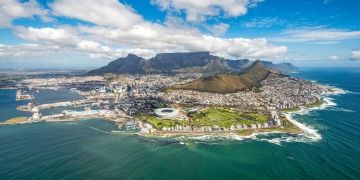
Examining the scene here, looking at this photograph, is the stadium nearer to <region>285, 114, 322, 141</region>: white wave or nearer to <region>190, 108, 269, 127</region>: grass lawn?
<region>190, 108, 269, 127</region>: grass lawn

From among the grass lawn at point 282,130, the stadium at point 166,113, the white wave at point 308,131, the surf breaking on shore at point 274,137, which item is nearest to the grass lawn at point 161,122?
the stadium at point 166,113

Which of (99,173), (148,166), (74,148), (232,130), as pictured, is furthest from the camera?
(232,130)

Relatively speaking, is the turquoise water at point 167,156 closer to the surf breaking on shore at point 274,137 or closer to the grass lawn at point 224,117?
the surf breaking on shore at point 274,137

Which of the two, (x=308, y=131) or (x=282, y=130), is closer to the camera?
(x=308, y=131)

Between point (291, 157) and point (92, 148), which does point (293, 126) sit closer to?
point (291, 157)

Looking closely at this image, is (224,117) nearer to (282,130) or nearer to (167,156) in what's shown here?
(282,130)

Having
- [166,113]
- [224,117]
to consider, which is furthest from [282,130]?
[166,113]

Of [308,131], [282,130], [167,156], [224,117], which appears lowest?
[167,156]

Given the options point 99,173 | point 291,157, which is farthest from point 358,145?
point 99,173
